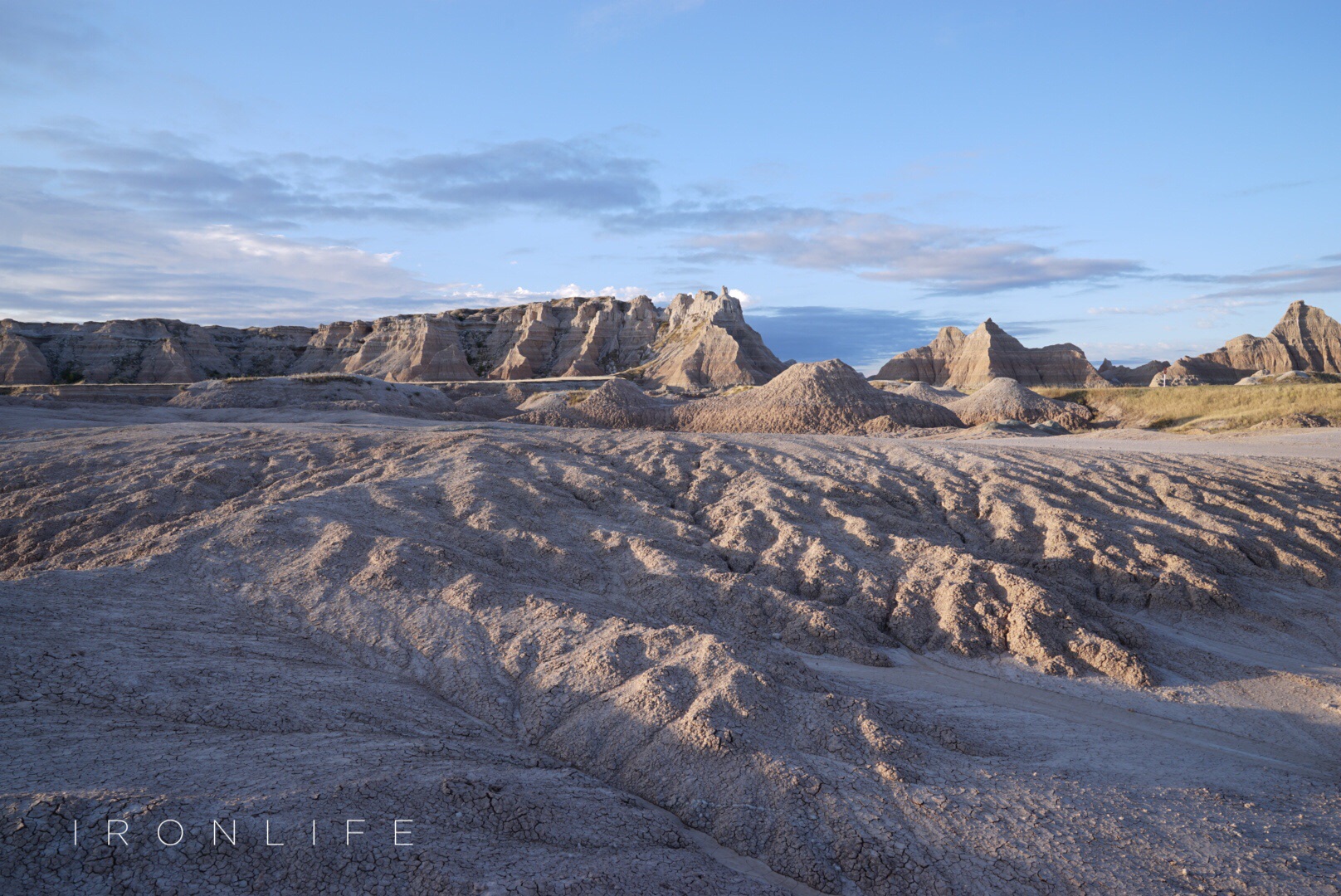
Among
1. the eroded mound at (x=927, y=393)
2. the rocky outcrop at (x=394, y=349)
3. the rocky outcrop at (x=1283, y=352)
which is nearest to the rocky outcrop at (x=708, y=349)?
the rocky outcrop at (x=394, y=349)

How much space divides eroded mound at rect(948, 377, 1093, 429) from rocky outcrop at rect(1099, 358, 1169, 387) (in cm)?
3852

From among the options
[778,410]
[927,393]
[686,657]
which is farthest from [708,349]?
[686,657]

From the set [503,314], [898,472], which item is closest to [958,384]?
[503,314]

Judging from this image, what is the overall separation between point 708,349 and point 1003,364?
22.4 metres

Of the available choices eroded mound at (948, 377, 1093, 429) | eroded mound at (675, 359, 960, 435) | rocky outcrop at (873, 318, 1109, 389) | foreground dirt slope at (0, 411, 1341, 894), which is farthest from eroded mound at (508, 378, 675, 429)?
rocky outcrop at (873, 318, 1109, 389)

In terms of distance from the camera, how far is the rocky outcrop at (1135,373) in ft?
193

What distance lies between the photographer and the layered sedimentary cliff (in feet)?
183

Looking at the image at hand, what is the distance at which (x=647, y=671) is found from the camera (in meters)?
5.38

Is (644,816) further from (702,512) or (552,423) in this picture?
(552,423)

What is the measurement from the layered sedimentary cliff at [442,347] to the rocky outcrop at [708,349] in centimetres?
12

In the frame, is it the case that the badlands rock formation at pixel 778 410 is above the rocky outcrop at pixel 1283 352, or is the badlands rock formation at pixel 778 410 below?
below

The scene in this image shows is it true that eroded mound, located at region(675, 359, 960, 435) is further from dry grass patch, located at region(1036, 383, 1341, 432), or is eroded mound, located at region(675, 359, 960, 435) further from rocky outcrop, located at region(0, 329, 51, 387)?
rocky outcrop, located at region(0, 329, 51, 387)

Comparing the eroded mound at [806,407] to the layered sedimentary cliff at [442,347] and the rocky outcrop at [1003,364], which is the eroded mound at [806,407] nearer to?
the layered sedimentary cliff at [442,347]

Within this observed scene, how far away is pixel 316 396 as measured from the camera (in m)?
26.1
